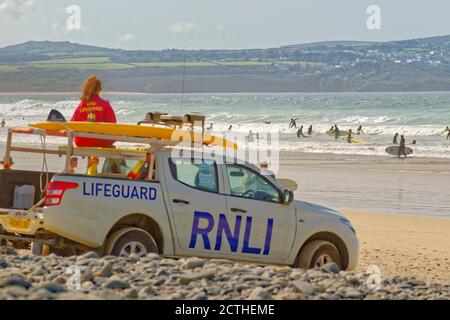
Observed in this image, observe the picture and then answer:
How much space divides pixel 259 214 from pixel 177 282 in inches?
121

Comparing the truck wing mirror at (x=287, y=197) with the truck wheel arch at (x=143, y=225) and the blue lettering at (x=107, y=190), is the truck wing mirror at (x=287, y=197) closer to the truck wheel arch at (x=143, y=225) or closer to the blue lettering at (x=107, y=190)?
the truck wheel arch at (x=143, y=225)

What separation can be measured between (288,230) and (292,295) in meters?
3.70

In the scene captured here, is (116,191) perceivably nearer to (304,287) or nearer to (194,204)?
(194,204)

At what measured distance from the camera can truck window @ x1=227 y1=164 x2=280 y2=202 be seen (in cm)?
1364

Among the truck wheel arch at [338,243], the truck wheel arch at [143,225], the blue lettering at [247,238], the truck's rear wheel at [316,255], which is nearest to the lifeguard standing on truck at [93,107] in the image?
the truck wheel arch at [143,225]

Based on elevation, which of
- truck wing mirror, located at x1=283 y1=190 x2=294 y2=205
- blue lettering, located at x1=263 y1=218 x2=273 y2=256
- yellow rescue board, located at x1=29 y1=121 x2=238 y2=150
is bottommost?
blue lettering, located at x1=263 y1=218 x2=273 y2=256

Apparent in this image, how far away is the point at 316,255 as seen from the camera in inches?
554

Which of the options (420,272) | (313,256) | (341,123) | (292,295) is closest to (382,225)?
(420,272)

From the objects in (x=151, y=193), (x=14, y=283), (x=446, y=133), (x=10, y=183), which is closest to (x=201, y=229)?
(x=151, y=193)

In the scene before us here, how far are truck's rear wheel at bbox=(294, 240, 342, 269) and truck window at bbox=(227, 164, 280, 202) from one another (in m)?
0.71

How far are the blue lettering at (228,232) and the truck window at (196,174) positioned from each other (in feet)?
1.15

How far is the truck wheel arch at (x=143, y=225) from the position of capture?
12.8 meters

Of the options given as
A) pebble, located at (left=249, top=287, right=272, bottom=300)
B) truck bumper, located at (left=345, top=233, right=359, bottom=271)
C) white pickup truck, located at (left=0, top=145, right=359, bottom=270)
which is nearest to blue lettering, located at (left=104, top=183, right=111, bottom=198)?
white pickup truck, located at (left=0, top=145, right=359, bottom=270)

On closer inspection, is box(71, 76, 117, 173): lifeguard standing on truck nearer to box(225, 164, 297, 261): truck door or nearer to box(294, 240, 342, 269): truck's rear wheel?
box(225, 164, 297, 261): truck door
